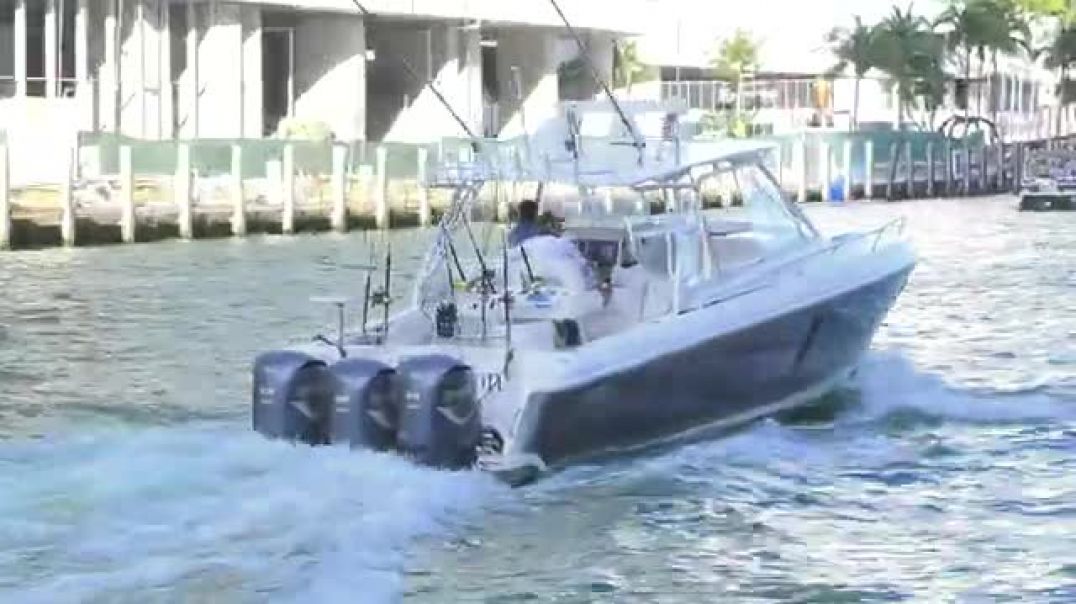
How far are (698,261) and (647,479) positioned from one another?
88.5 inches

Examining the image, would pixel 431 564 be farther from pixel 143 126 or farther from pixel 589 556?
pixel 143 126

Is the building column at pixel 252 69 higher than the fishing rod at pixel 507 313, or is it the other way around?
the building column at pixel 252 69

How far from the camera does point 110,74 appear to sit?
52.4 meters

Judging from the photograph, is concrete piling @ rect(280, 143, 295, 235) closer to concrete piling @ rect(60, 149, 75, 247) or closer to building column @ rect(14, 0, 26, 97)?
concrete piling @ rect(60, 149, 75, 247)

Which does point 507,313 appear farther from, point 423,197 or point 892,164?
point 892,164

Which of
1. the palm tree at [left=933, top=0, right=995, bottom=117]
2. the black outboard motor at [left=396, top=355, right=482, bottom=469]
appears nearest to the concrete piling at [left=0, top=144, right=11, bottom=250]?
the black outboard motor at [left=396, top=355, right=482, bottom=469]

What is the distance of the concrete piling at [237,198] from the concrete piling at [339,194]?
224cm

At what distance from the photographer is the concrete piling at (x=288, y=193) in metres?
43.1

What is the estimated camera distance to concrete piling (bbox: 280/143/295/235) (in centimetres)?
4306

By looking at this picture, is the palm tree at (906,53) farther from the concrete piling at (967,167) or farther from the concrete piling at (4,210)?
the concrete piling at (4,210)

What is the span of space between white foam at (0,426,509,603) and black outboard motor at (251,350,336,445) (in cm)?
12

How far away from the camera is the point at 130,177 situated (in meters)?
38.8

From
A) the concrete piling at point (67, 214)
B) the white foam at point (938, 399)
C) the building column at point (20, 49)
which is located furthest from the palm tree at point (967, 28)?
the white foam at point (938, 399)

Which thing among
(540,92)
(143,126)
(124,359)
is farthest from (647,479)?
(540,92)
